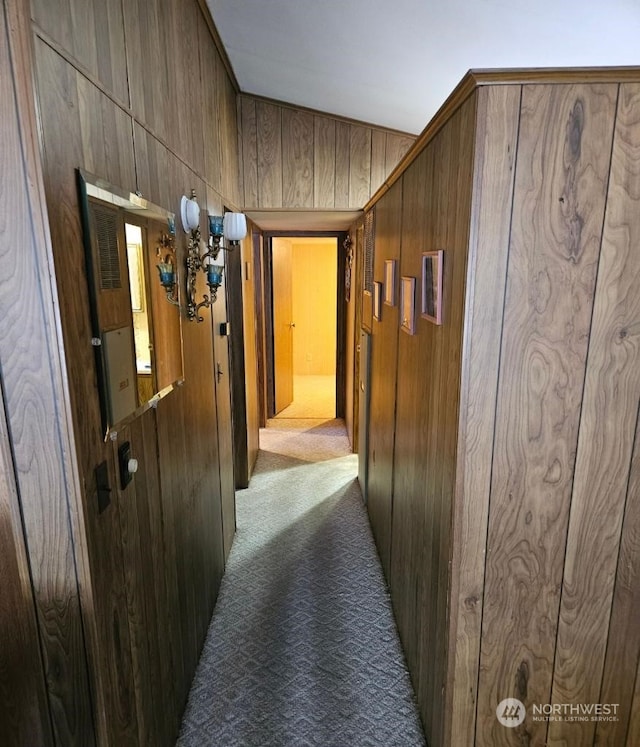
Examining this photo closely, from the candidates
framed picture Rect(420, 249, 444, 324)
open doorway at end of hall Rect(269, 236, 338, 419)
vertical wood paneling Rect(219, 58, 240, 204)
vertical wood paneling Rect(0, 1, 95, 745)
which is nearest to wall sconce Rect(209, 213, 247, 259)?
vertical wood paneling Rect(219, 58, 240, 204)

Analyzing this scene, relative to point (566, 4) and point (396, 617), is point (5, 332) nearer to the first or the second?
point (566, 4)

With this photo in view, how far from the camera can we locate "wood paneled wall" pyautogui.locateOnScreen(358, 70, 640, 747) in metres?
1.12

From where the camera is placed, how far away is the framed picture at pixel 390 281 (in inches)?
85.4

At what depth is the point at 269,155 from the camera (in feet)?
10.8

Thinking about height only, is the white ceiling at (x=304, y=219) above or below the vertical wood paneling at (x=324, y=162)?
below

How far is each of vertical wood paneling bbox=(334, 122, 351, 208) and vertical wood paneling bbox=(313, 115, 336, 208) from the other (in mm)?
29

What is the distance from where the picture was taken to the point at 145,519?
4.46 ft

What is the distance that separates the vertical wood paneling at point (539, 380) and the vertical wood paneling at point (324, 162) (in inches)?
94.8

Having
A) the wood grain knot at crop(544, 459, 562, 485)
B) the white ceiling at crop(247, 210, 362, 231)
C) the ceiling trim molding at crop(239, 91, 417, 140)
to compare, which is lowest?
the wood grain knot at crop(544, 459, 562, 485)

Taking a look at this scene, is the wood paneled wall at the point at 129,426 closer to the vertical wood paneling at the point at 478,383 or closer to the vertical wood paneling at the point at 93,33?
the vertical wood paneling at the point at 93,33

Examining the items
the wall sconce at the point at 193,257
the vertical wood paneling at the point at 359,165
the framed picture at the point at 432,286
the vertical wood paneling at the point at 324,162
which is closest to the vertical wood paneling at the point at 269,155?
the vertical wood paneling at the point at 324,162

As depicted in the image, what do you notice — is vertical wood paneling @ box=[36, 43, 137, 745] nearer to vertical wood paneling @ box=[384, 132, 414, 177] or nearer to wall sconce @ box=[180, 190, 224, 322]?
wall sconce @ box=[180, 190, 224, 322]

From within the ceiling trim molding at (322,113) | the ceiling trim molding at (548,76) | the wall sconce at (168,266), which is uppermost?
the ceiling trim molding at (322,113)

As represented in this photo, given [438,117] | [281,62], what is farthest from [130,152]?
[281,62]
